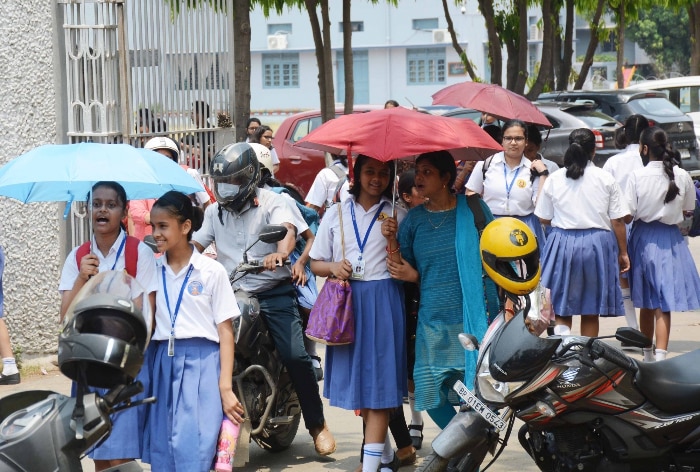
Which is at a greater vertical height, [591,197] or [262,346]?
[591,197]

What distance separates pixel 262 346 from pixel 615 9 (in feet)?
69.5

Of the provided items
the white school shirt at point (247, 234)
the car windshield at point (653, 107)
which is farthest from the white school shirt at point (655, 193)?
the car windshield at point (653, 107)

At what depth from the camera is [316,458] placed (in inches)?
281

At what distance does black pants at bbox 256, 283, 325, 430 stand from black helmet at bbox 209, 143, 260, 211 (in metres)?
0.59

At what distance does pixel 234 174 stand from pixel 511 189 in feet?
9.59

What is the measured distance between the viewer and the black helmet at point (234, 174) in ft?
21.7

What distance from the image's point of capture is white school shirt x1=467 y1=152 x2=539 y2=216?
8875 mm

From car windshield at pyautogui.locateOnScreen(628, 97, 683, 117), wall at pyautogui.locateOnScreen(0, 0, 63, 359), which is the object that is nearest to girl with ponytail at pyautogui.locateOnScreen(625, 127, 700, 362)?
wall at pyautogui.locateOnScreen(0, 0, 63, 359)

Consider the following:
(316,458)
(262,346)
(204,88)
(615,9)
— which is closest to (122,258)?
(262,346)

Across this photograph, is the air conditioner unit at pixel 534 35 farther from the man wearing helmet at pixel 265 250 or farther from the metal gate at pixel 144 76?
the man wearing helmet at pixel 265 250

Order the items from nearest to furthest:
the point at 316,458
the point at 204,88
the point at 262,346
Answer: the point at 262,346 < the point at 316,458 < the point at 204,88

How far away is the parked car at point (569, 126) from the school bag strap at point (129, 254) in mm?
11486

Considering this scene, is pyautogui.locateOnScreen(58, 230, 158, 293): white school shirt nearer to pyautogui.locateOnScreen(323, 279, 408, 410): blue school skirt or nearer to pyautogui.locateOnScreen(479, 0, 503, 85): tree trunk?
pyautogui.locateOnScreen(323, 279, 408, 410): blue school skirt

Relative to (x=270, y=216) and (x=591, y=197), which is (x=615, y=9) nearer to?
(x=591, y=197)
